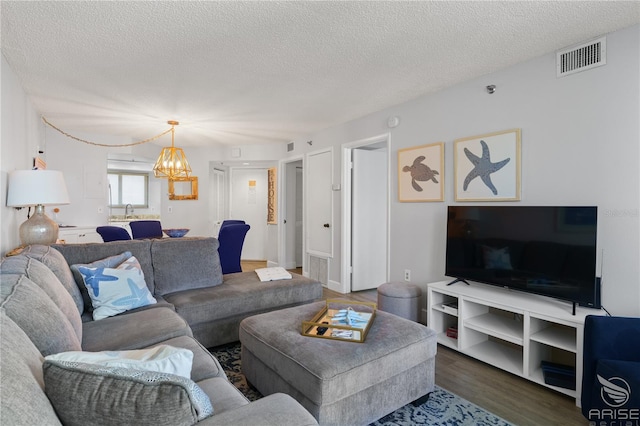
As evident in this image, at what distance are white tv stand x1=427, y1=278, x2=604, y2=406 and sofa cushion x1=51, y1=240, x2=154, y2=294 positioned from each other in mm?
2443

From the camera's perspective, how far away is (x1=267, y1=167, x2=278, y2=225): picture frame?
6348 millimetres

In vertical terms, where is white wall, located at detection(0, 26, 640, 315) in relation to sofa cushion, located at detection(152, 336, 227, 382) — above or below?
above

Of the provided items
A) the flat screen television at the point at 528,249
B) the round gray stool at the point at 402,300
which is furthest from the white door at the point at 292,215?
the flat screen television at the point at 528,249

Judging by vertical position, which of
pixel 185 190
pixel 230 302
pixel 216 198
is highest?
pixel 185 190

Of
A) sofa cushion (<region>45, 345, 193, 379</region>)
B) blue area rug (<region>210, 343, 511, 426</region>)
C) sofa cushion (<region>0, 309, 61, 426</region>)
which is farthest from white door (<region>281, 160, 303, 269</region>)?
sofa cushion (<region>0, 309, 61, 426</region>)

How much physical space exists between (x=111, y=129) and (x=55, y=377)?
5.06 meters

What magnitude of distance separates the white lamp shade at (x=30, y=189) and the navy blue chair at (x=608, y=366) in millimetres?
3702

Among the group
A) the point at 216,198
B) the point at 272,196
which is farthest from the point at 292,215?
the point at 216,198

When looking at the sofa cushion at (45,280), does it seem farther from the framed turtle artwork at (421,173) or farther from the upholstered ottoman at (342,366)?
the framed turtle artwork at (421,173)

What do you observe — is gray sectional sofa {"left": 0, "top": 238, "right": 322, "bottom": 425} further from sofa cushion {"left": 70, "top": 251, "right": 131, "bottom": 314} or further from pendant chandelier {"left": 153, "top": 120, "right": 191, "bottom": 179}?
pendant chandelier {"left": 153, "top": 120, "right": 191, "bottom": 179}

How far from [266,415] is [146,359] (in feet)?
1.35

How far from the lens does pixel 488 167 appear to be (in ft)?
9.32

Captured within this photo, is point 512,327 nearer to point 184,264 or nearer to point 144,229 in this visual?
point 184,264

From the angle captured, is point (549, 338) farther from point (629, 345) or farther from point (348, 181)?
point (348, 181)
